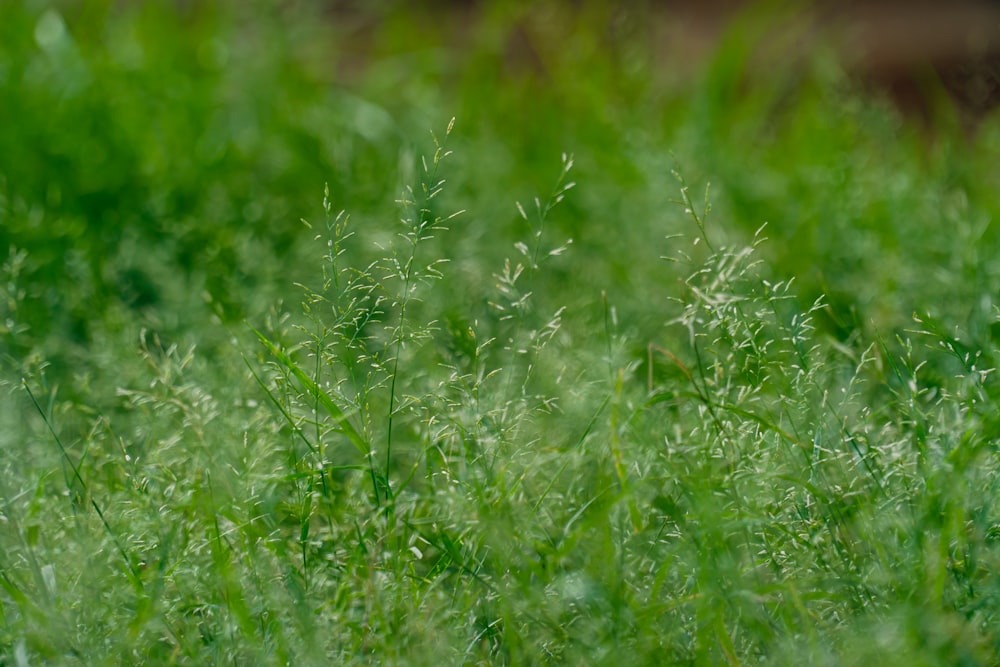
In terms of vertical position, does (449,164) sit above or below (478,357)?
below

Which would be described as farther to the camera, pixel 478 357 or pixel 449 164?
pixel 449 164

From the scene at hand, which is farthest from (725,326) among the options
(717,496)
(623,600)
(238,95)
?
(238,95)

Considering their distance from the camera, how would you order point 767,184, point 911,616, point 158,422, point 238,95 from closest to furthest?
1. point 911,616
2. point 158,422
3. point 767,184
4. point 238,95

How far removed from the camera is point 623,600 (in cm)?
116

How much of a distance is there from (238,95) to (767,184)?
1.54 meters

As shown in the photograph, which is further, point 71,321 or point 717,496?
point 71,321

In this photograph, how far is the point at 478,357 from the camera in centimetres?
145

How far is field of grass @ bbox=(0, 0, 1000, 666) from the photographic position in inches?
46.7

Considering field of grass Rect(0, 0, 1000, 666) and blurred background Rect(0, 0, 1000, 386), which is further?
blurred background Rect(0, 0, 1000, 386)

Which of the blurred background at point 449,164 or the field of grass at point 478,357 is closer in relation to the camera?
the field of grass at point 478,357

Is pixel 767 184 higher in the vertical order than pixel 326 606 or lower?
lower

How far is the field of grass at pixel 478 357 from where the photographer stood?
1.19m

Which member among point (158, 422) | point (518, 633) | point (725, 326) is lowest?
point (518, 633)

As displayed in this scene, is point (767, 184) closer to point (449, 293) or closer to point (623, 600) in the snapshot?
point (449, 293)
